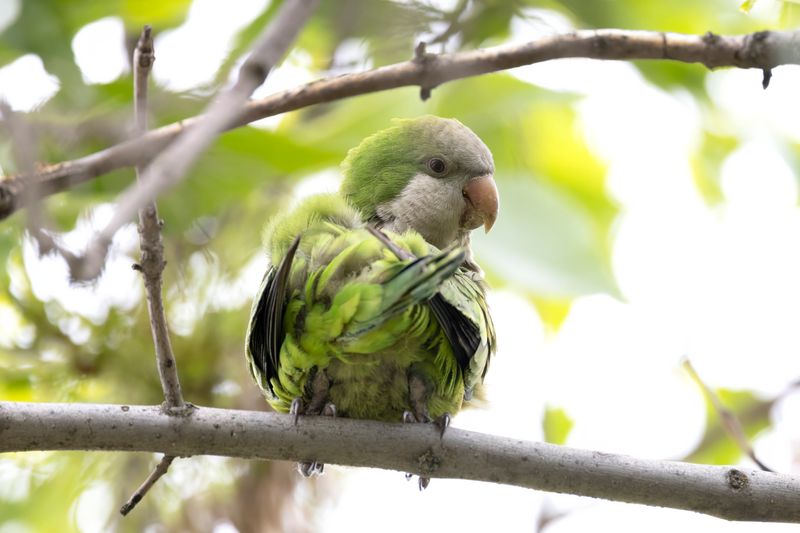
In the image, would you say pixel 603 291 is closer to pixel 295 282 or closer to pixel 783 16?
pixel 783 16

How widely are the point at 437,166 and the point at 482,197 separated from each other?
0.20 m

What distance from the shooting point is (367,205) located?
3402 millimetres

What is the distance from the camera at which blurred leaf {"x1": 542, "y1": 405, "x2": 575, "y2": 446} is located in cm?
448

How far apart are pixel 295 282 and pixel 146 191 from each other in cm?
146

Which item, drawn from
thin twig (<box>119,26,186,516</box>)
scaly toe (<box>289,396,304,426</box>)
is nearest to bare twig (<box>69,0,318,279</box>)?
thin twig (<box>119,26,186,516</box>)

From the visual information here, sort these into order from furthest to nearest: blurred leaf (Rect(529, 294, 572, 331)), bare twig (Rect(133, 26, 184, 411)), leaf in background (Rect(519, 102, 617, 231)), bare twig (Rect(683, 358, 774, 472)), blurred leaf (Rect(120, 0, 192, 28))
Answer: leaf in background (Rect(519, 102, 617, 231)) < blurred leaf (Rect(529, 294, 572, 331)) < blurred leaf (Rect(120, 0, 192, 28)) < bare twig (Rect(683, 358, 774, 472)) < bare twig (Rect(133, 26, 184, 411))

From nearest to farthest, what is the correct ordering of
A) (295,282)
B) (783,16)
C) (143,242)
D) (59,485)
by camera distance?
(143,242) → (295,282) → (783,16) → (59,485)

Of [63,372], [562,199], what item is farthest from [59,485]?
[562,199]

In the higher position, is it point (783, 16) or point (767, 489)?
point (783, 16)

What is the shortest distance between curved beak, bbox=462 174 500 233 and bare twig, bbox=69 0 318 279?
2.17 m

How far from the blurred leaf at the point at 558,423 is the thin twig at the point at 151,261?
2.57 m

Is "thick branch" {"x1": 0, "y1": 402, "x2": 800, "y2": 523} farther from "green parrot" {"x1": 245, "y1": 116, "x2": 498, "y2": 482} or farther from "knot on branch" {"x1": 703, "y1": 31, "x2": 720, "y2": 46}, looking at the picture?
"knot on branch" {"x1": 703, "y1": 31, "x2": 720, "y2": 46}

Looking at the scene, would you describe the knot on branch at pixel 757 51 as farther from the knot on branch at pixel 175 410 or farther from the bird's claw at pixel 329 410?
the knot on branch at pixel 175 410

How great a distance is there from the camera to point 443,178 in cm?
346
